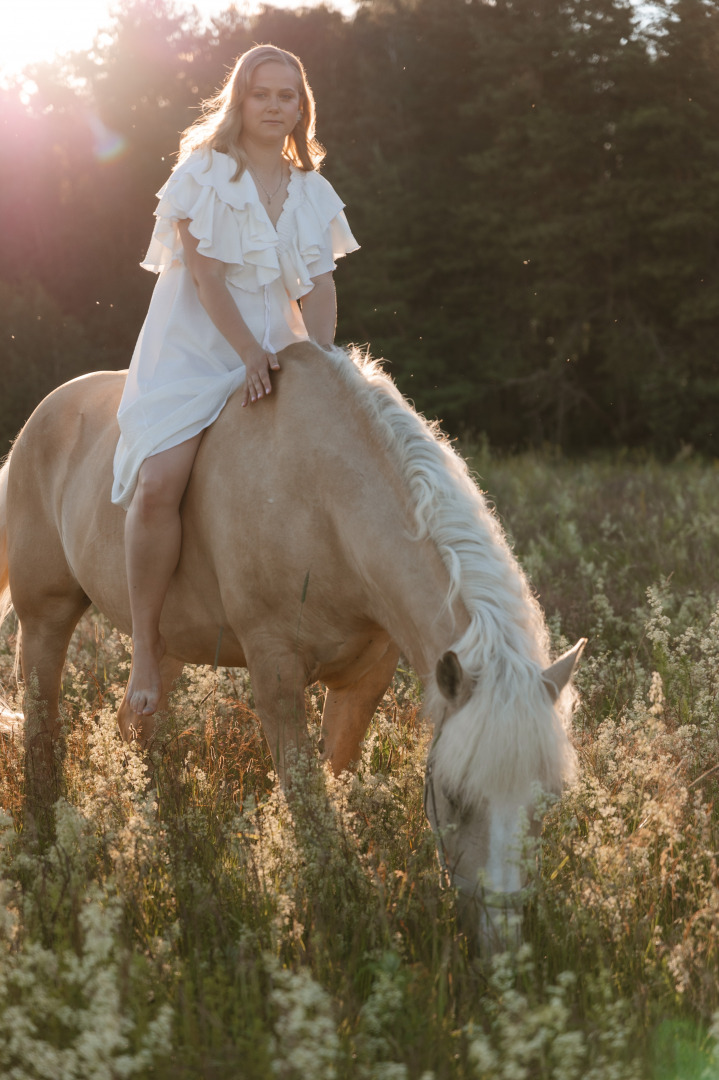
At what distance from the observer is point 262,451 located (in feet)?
10.4

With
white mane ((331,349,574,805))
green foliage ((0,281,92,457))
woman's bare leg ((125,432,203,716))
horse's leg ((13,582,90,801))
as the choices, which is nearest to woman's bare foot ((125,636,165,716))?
woman's bare leg ((125,432,203,716))

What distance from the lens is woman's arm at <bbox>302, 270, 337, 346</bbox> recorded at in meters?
3.71

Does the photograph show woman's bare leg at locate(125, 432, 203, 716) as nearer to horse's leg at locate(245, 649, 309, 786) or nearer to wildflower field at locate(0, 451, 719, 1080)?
wildflower field at locate(0, 451, 719, 1080)

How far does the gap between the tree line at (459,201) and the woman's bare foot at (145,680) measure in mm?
20684

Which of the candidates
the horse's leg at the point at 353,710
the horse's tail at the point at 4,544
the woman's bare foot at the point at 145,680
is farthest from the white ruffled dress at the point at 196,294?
the horse's tail at the point at 4,544

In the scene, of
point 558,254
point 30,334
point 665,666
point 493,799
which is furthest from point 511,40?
point 493,799

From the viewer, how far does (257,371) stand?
322 cm

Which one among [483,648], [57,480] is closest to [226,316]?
[57,480]

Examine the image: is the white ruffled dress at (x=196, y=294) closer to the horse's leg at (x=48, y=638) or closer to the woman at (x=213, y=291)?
the woman at (x=213, y=291)

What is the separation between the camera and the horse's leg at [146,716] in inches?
155

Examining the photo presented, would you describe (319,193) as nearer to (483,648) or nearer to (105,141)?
(483,648)

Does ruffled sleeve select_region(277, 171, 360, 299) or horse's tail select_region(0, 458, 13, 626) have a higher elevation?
ruffled sleeve select_region(277, 171, 360, 299)

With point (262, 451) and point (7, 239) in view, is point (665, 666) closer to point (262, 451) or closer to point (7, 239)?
point (262, 451)

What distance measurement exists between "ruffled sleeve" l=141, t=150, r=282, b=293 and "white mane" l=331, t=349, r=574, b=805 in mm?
833
